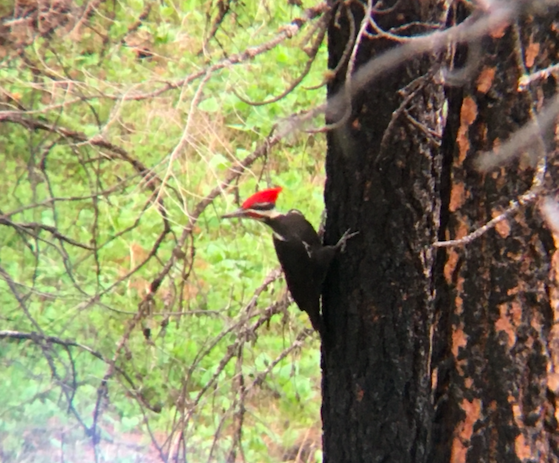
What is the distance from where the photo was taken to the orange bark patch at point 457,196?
37.2 inches

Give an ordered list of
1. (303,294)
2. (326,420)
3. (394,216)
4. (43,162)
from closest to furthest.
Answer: (394,216), (326,420), (303,294), (43,162)

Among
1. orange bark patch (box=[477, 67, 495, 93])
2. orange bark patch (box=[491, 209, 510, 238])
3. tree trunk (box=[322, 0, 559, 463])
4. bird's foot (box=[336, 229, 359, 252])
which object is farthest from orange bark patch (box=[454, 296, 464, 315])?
bird's foot (box=[336, 229, 359, 252])

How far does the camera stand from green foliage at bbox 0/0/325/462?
2174mm

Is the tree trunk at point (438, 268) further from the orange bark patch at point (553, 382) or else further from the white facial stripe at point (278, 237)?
the white facial stripe at point (278, 237)

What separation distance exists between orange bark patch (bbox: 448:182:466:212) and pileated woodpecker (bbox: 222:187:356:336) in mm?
468

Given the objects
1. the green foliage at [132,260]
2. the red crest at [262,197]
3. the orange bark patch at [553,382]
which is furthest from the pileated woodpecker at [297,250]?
the orange bark patch at [553,382]

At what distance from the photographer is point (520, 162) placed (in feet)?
2.84

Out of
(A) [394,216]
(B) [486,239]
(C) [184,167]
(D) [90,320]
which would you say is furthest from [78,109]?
(B) [486,239]

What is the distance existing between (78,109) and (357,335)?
1453mm

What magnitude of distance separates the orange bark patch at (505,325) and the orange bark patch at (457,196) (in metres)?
0.15

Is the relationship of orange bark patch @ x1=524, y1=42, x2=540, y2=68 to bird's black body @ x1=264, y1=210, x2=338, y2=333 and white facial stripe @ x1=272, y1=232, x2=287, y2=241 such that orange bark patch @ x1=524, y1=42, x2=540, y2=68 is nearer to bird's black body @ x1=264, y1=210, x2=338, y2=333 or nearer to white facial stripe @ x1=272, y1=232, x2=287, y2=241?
bird's black body @ x1=264, y1=210, x2=338, y2=333

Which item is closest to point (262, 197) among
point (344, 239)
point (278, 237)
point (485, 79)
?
point (278, 237)

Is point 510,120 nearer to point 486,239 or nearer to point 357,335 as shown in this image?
point 486,239

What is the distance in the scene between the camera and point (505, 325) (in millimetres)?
898
